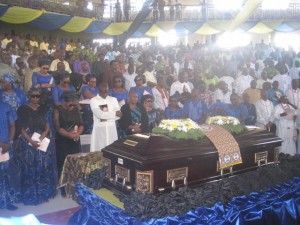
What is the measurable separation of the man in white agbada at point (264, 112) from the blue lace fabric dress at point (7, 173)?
4368 millimetres

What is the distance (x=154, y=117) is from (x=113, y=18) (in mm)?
14252

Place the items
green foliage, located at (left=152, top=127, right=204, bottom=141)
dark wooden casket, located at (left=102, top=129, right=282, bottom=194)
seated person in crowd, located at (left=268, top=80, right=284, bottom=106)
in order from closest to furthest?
dark wooden casket, located at (left=102, top=129, right=282, bottom=194) < green foliage, located at (left=152, top=127, right=204, bottom=141) < seated person in crowd, located at (left=268, top=80, right=284, bottom=106)

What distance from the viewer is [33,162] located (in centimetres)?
541

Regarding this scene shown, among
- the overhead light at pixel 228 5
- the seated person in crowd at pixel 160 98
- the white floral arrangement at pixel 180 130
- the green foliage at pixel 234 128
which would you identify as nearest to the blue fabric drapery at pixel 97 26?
the overhead light at pixel 228 5

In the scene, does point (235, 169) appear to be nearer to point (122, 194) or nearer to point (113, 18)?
point (122, 194)

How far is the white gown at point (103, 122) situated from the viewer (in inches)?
225

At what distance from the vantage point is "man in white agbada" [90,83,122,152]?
5.71m

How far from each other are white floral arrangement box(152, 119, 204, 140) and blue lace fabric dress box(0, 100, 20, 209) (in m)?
2.03

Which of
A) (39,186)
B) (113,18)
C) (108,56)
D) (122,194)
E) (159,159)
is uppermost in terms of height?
(113,18)

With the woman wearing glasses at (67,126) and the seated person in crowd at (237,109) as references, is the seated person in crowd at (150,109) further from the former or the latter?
the seated person in crowd at (237,109)

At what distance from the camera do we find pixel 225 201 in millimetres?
3760

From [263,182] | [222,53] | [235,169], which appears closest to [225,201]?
[263,182]

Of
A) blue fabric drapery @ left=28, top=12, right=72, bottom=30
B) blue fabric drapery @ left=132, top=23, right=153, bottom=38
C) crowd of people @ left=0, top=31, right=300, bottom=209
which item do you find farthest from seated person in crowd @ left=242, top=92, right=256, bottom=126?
blue fabric drapery @ left=132, top=23, right=153, bottom=38

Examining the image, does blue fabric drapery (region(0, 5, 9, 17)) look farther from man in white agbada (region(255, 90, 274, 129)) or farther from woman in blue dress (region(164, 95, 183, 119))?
man in white agbada (region(255, 90, 274, 129))
